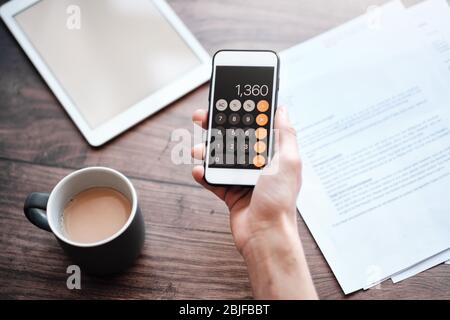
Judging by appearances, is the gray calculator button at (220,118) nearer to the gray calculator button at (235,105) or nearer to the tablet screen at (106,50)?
the gray calculator button at (235,105)

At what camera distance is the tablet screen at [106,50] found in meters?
0.72

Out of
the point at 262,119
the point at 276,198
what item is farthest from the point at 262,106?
the point at 276,198

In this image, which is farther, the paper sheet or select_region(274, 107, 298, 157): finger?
the paper sheet

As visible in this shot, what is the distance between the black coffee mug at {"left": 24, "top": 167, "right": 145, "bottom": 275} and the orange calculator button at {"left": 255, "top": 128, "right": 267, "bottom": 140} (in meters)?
0.16

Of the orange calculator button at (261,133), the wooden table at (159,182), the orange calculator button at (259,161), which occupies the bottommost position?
the wooden table at (159,182)

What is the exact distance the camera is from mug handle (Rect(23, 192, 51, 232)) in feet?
1.89

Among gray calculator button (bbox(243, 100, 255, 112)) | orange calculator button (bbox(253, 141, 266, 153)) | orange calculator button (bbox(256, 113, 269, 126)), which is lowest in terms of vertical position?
orange calculator button (bbox(253, 141, 266, 153))

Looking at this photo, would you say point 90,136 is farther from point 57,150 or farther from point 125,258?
point 125,258

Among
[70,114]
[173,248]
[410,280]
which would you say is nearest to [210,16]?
[70,114]

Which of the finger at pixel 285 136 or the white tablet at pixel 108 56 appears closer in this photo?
the finger at pixel 285 136

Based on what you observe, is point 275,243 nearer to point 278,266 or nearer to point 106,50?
point 278,266

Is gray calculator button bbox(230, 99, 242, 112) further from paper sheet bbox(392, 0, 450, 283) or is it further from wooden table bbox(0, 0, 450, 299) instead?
paper sheet bbox(392, 0, 450, 283)

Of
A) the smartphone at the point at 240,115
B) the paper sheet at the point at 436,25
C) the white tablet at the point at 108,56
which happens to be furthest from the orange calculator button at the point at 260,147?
the paper sheet at the point at 436,25

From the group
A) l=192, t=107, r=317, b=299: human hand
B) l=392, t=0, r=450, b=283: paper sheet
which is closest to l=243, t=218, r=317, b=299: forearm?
l=192, t=107, r=317, b=299: human hand
